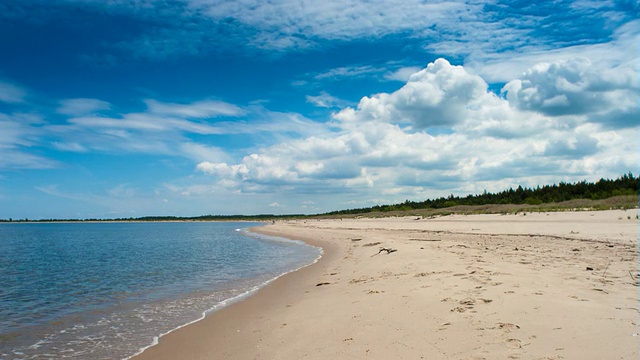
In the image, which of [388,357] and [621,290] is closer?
[388,357]

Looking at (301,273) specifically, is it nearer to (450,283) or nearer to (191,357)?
(450,283)

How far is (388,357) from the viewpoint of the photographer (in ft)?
18.3

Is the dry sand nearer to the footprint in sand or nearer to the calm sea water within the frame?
the footprint in sand

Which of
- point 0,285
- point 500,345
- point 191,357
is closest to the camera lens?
point 500,345

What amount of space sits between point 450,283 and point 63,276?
1929 centimetres

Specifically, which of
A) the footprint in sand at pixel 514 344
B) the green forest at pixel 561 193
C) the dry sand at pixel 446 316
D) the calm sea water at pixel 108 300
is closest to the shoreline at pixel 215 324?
the dry sand at pixel 446 316

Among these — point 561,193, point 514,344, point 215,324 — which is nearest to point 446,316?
point 514,344

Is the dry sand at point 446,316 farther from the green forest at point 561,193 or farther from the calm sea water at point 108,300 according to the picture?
the green forest at point 561,193

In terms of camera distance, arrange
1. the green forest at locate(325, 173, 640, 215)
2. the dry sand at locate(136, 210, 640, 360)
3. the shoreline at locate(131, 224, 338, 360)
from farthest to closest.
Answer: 1. the green forest at locate(325, 173, 640, 215)
2. the shoreline at locate(131, 224, 338, 360)
3. the dry sand at locate(136, 210, 640, 360)

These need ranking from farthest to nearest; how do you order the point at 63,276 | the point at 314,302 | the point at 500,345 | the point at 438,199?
the point at 438,199 → the point at 63,276 → the point at 314,302 → the point at 500,345

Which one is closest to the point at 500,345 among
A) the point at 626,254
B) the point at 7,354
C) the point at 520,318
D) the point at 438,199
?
the point at 520,318

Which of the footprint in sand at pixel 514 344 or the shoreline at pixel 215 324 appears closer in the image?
the footprint in sand at pixel 514 344

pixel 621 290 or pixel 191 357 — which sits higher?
pixel 621 290

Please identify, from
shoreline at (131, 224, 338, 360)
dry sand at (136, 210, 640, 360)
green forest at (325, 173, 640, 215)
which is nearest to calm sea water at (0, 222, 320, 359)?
shoreline at (131, 224, 338, 360)
